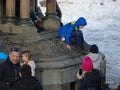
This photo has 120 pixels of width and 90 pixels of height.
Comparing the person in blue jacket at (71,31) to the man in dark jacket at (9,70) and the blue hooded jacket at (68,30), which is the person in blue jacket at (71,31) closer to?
the blue hooded jacket at (68,30)

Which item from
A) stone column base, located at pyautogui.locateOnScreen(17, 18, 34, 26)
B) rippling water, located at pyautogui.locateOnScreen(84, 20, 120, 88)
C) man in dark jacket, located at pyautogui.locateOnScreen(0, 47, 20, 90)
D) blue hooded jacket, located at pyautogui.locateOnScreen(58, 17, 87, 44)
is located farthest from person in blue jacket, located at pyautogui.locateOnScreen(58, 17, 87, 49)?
man in dark jacket, located at pyautogui.locateOnScreen(0, 47, 20, 90)

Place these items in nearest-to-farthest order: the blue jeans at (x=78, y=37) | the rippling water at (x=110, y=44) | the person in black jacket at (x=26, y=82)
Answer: the person in black jacket at (x=26, y=82)
the blue jeans at (x=78, y=37)
the rippling water at (x=110, y=44)

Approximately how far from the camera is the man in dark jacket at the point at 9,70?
7901mm

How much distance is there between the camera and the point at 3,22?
42.0ft

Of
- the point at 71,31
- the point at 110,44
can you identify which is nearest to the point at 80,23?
the point at 71,31

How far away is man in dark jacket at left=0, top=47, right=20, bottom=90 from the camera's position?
7.90 metres

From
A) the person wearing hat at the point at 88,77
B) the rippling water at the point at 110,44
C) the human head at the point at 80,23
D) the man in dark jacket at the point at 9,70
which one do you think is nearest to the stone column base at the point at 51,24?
the human head at the point at 80,23

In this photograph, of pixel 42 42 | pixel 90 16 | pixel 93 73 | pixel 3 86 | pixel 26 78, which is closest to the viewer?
pixel 26 78

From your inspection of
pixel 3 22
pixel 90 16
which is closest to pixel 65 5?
pixel 90 16

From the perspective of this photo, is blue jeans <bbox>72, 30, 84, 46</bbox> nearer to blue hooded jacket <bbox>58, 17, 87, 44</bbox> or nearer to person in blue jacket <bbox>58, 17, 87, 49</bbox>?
person in blue jacket <bbox>58, 17, 87, 49</bbox>

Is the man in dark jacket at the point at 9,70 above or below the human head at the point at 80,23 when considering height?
below

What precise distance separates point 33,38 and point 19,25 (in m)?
0.60

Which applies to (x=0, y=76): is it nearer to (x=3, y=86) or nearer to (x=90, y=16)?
(x=3, y=86)

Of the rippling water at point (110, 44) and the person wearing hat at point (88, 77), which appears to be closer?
the person wearing hat at point (88, 77)
